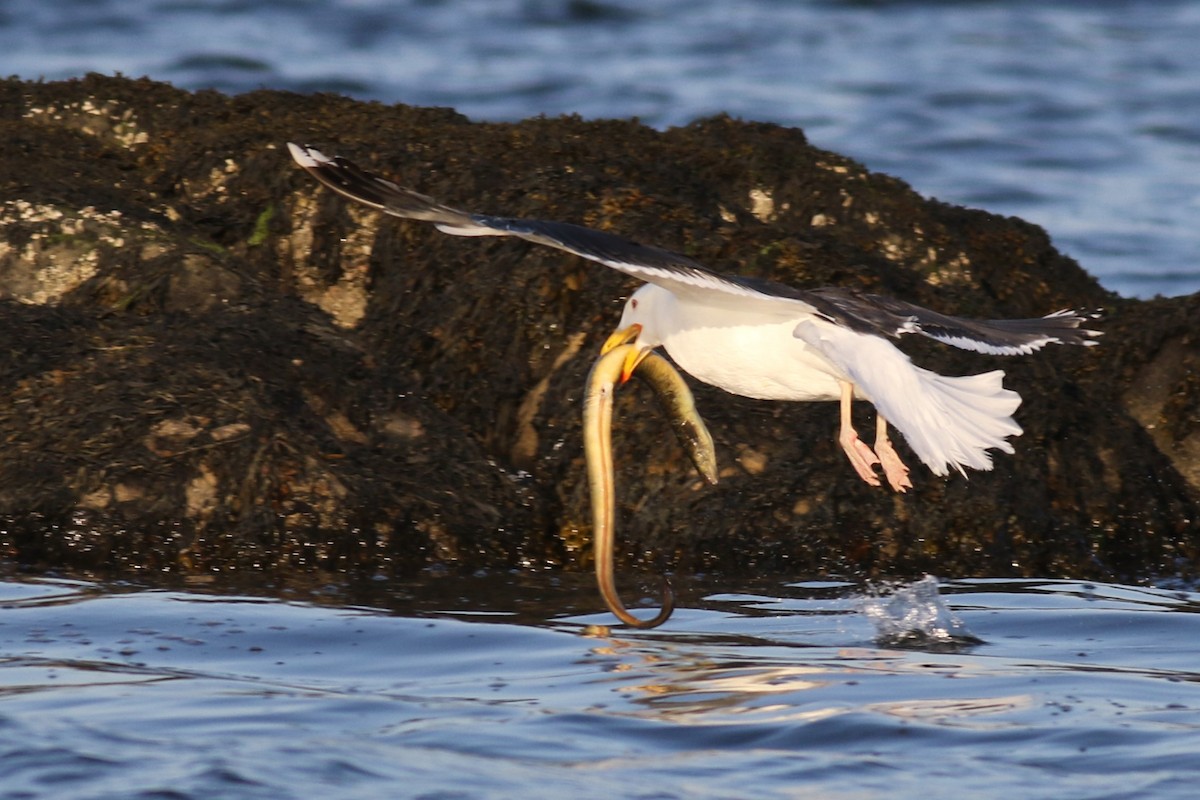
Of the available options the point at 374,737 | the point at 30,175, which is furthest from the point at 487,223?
the point at 30,175

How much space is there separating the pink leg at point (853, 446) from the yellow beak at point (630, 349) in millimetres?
820

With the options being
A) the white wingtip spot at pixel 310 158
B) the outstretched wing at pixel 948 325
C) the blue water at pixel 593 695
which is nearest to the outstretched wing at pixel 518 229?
the white wingtip spot at pixel 310 158

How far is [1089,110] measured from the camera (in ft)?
80.0

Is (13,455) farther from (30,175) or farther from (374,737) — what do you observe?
(374,737)

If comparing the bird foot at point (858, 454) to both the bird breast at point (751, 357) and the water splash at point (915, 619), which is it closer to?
the bird breast at point (751, 357)

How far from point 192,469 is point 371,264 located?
2.16 metres

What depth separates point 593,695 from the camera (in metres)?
6.17

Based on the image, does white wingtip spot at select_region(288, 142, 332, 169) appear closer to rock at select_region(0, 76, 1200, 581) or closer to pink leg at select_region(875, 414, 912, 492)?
rock at select_region(0, 76, 1200, 581)

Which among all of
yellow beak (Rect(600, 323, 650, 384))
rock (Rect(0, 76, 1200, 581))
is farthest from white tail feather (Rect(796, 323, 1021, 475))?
rock (Rect(0, 76, 1200, 581))

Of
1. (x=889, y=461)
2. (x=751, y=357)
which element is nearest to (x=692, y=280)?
(x=751, y=357)

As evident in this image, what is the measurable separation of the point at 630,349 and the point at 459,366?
2142 mm

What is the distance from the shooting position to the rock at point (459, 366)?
313 inches

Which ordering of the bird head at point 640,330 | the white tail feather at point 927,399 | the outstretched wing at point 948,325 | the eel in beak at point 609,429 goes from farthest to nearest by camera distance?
the bird head at point 640,330, the outstretched wing at point 948,325, the eel in beak at point 609,429, the white tail feather at point 927,399

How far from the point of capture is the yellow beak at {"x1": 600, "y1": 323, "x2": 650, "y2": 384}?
7090 millimetres
